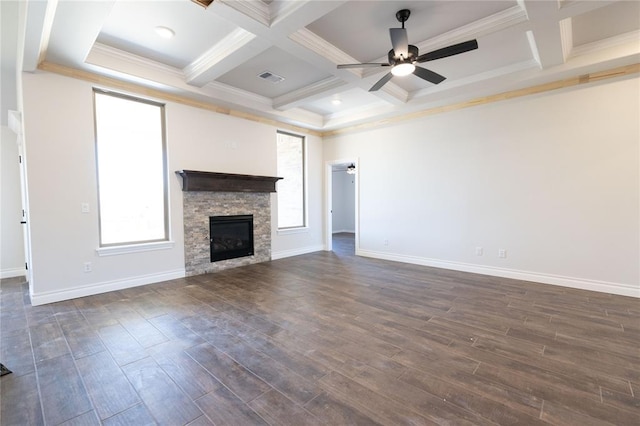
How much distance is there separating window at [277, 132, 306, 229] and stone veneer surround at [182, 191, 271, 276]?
0.63m

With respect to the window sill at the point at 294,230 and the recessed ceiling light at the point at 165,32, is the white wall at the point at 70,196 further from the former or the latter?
the window sill at the point at 294,230

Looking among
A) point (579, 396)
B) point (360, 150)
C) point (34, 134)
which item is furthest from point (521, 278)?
point (34, 134)

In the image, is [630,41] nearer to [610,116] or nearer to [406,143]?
[610,116]

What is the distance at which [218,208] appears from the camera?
206 inches

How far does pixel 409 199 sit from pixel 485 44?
2.90 m

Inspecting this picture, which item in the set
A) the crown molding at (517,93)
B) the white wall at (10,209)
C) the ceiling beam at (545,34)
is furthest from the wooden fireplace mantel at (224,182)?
the ceiling beam at (545,34)

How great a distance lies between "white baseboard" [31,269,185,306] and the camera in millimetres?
3543

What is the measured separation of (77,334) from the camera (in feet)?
8.99

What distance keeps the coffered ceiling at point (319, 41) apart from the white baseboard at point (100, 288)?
276 centimetres

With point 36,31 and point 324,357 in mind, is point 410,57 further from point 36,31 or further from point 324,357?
point 36,31

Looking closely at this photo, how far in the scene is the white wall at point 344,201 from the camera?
1138 cm

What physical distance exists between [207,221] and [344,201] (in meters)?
7.17

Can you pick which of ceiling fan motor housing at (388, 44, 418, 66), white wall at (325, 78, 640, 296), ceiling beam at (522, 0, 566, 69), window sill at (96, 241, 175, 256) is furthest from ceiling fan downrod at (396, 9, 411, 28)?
window sill at (96, 241, 175, 256)

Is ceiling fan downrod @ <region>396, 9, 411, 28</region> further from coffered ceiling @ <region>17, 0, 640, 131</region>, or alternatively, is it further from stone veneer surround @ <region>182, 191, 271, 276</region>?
stone veneer surround @ <region>182, 191, 271, 276</region>
